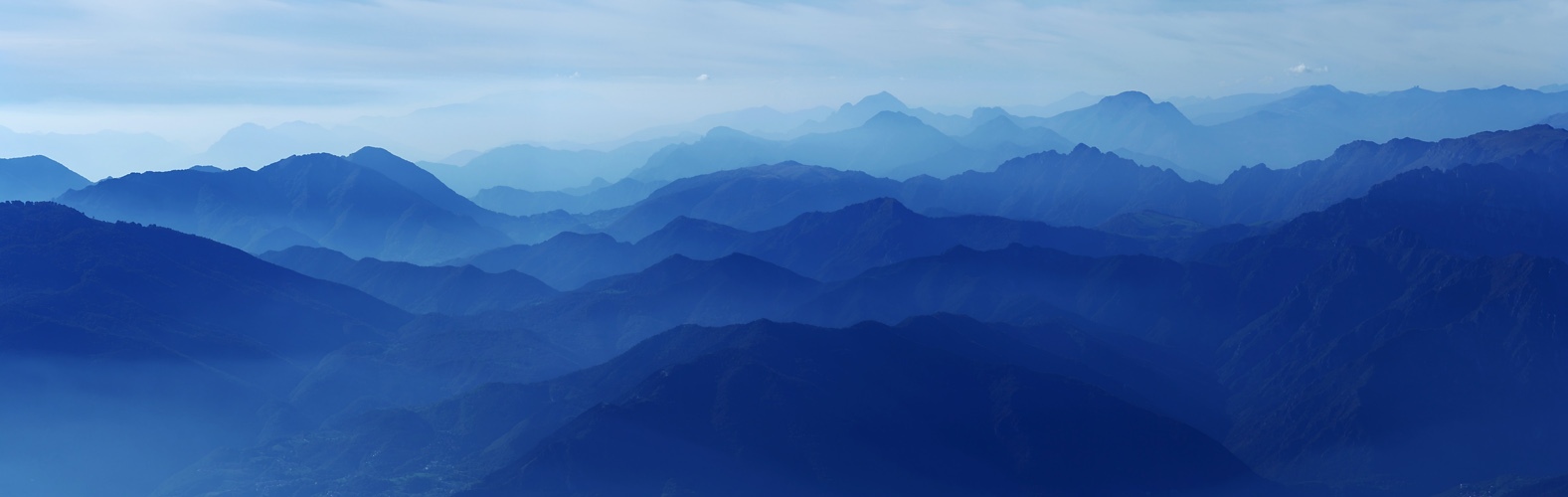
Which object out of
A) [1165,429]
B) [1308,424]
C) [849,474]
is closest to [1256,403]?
[1308,424]

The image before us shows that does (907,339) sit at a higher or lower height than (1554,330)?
higher

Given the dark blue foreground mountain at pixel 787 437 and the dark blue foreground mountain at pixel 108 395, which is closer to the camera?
the dark blue foreground mountain at pixel 787 437

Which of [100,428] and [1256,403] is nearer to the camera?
[100,428]

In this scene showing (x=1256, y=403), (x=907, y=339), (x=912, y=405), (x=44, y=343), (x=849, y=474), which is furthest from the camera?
(x=1256, y=403)

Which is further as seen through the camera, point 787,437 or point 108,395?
point 108,395

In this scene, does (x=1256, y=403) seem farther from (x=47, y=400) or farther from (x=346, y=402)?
(x=47, y=400)

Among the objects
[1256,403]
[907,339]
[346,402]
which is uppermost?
[907,339]

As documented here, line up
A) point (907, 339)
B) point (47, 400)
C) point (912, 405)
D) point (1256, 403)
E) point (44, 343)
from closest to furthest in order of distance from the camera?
point (912, 405) → point (907, 339) → point (47, 400) → point (44, 343) → point (1256, 403)

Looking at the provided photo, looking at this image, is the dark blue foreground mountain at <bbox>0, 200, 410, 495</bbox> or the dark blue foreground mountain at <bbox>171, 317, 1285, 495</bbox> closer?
the dark blue foreground mountain at <bbox>171, 317, 1285, 495</bbox>

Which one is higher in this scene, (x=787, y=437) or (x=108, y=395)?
(x=787, y=437)

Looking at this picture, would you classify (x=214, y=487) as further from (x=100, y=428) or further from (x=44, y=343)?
(x=44, y=343)
